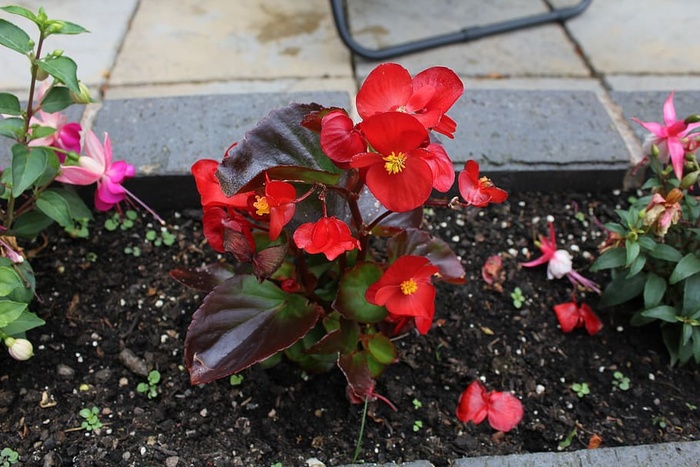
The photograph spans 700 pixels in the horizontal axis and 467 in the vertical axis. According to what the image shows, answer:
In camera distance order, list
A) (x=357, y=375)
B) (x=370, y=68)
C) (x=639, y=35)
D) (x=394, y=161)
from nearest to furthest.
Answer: (x=394, y=161) < (x=357, y=375) < (x=370, y=68) < (x=639, y=35)

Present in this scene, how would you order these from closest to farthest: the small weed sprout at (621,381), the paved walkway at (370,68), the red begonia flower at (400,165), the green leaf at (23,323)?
1. the red begonia flower at (400,165)
2. the green leaf at (23,323)
3. the small weed sprout at (621,381)
4. the paved walkway at (370,68)

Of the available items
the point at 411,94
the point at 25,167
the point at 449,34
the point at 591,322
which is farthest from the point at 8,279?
the point at 449,34

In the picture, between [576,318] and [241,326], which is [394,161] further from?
[576,318]

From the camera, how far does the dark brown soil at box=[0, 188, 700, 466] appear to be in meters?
1.21

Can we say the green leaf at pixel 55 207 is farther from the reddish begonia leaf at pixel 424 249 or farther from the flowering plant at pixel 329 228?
the reddish begonia leaf at pixel 424 249

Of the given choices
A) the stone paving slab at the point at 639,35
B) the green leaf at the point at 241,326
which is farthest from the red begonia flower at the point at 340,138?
the stone paving slab at the point at 639,35

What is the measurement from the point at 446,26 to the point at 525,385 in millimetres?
1327

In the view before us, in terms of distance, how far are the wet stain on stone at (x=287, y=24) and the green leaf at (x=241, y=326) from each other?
1.23m

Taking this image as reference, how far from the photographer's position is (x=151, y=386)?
1284 millimetres

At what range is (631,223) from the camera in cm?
129

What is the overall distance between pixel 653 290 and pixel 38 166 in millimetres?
1136

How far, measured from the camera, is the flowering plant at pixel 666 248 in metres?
1.24

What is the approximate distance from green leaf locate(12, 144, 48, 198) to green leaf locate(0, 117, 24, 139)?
0.03m

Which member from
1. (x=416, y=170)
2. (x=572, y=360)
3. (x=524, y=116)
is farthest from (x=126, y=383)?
(x=524, y=116)
